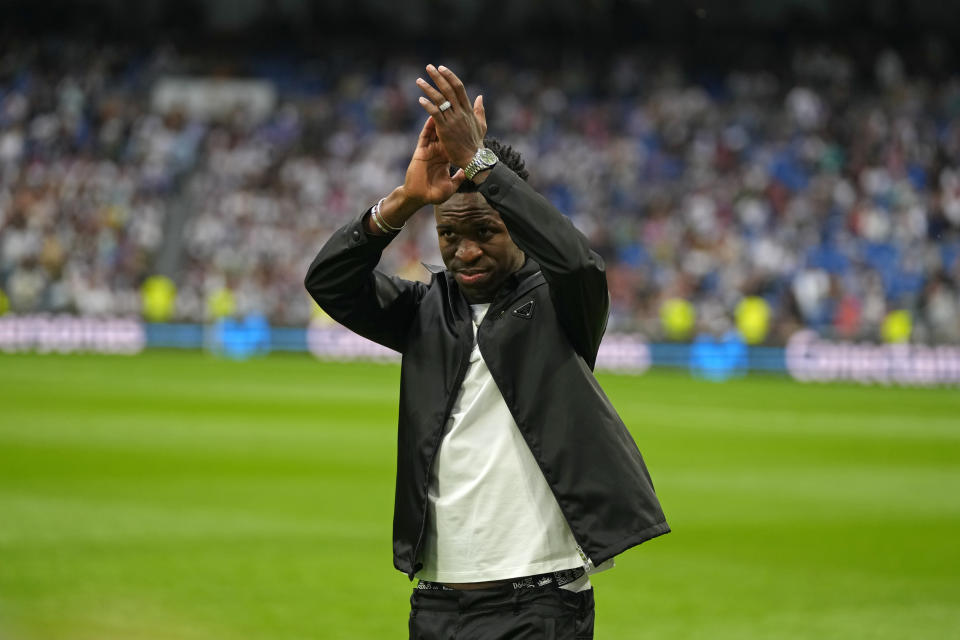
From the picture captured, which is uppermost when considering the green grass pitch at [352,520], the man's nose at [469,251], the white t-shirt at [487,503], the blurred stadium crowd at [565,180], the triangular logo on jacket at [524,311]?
the blurred stadium crowd at [565,180]

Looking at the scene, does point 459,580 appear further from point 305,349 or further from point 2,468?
point 305,349

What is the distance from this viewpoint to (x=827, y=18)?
3569 centimetres

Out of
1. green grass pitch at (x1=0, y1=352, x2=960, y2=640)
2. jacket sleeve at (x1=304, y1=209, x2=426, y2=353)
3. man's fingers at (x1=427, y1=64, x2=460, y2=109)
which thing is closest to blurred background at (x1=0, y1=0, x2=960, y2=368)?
green grass pitch at (x1=0, y1=352, x2=960, y2=640)

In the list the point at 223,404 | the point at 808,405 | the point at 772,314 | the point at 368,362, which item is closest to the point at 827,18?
the point at 772,314

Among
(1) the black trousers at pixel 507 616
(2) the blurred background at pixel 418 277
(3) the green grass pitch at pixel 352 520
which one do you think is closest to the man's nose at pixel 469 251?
(1) the black trousers at pixel 507 616

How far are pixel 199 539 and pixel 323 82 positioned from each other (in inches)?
1141

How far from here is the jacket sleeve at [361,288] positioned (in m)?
3.56

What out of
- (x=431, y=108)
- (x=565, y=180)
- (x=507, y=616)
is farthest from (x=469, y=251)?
(x=565, y=180)

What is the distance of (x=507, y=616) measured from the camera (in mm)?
3326

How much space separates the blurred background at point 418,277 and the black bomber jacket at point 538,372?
3.86 m

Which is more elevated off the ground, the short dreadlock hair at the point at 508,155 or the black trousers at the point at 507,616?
the short dreadlock hair at the point at 508,155

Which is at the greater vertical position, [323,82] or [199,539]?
[323,82]

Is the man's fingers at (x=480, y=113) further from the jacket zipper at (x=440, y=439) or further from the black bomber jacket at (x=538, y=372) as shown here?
the jacket zipper at (x=440, y=439)

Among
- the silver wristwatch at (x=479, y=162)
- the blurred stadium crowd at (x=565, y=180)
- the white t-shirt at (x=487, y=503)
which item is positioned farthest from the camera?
the blurred stadium crowd at (x=565, y=180)
